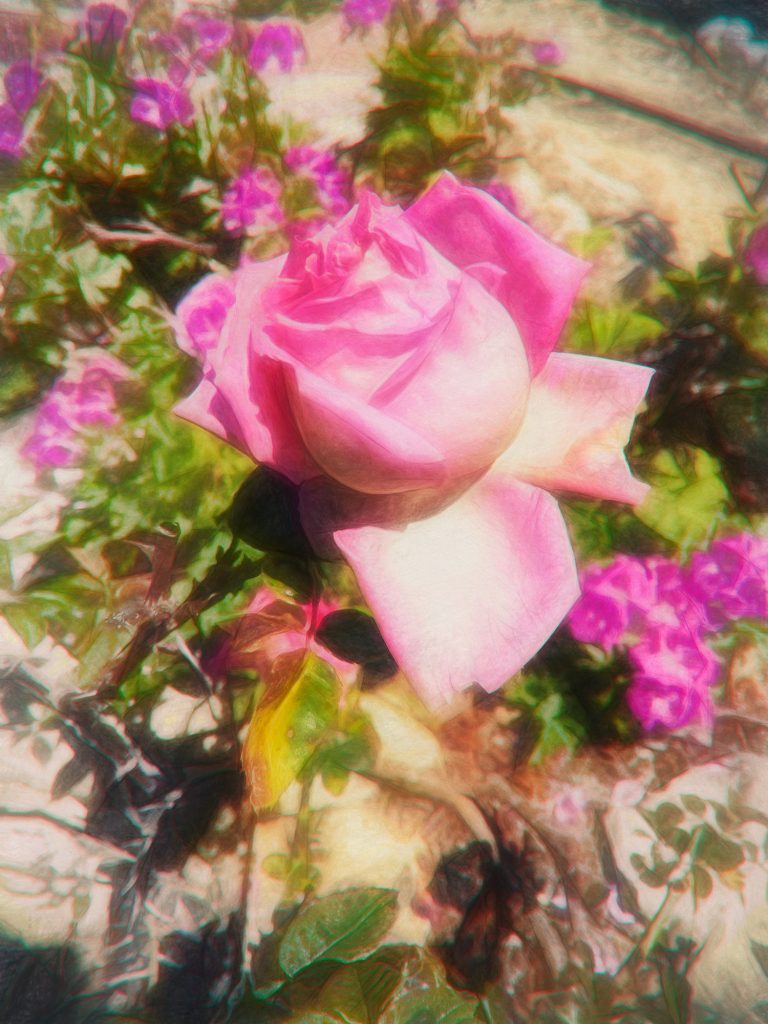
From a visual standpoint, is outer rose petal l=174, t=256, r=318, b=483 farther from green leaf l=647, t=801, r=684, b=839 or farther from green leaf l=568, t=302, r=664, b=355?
green leaf l=647, t=801, r=684, b=839

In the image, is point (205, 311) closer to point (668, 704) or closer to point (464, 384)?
point (464, 384)

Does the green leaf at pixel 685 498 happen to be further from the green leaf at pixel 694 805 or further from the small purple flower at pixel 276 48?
the small purple flower at pixel 276 48

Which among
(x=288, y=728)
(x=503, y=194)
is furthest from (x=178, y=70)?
(x=288, y=728)

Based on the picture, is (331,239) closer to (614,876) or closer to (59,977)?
(614,876)

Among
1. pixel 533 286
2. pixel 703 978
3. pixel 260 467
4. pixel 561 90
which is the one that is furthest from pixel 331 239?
pixel 703 978

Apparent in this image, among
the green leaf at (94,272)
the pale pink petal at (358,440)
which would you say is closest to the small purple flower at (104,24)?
the green leaf at (94,272)

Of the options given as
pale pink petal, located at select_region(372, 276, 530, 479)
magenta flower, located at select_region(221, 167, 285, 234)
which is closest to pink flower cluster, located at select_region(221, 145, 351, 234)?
magenta flower, located at select_region(221, 167, 285, 234)
